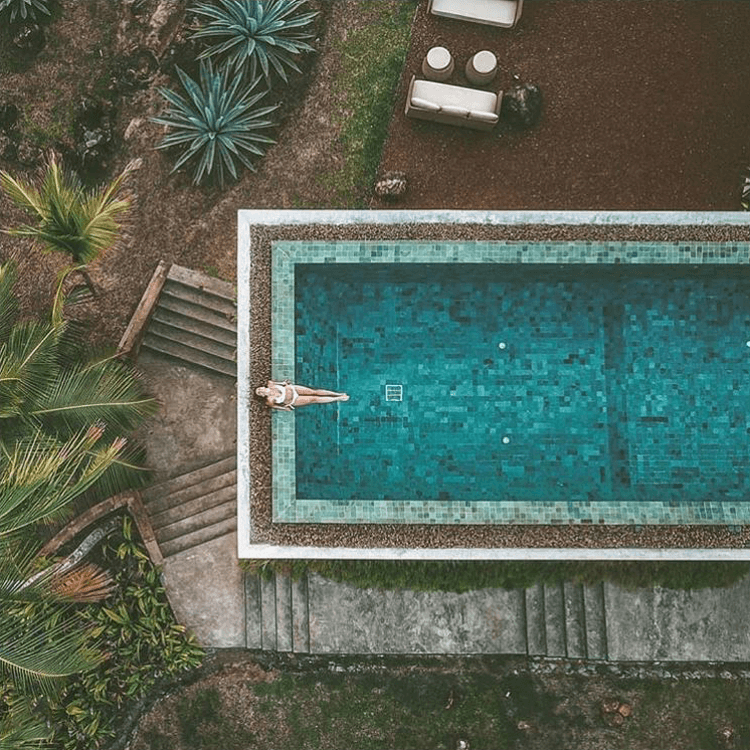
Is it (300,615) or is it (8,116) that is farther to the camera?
(8,116)

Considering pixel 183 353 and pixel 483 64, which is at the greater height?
pixel 483 64

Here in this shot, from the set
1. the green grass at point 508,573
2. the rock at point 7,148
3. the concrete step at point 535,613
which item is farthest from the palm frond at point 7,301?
the concrete step at point 535,613

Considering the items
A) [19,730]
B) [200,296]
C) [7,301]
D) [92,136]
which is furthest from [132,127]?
[19,730]

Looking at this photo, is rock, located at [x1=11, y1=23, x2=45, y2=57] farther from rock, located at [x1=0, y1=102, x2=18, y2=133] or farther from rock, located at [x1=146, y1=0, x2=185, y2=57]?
rock, located at [x1=146, y1=0, x2=185, y2=57]

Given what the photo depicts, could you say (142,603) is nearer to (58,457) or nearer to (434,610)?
(58,457)

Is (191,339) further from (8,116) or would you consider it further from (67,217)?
(8,116)

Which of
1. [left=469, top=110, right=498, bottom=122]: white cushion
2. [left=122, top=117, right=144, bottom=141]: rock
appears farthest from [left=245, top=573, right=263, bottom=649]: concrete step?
[left=469, top=110, right=498, bottom=122]: white cushion
